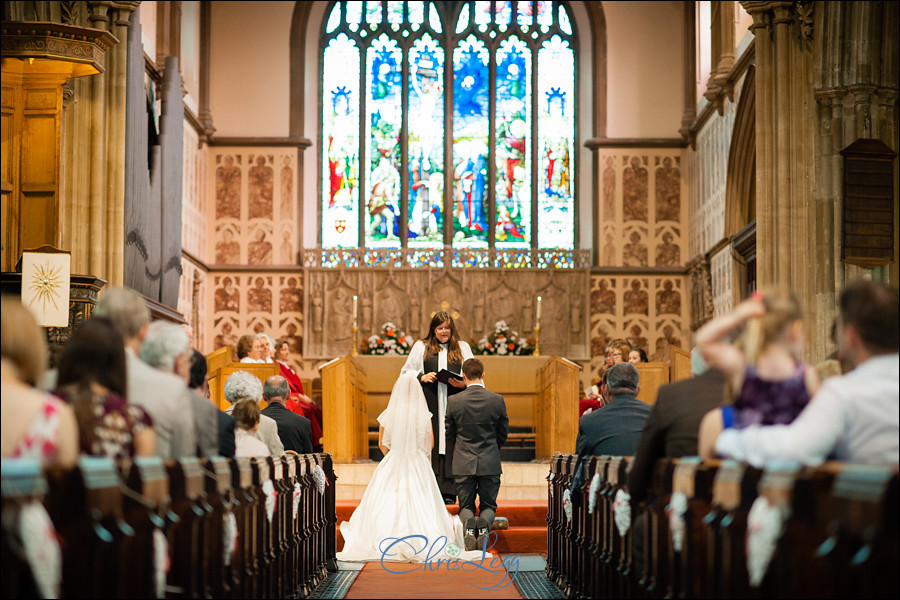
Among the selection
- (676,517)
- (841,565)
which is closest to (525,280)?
(676,517)

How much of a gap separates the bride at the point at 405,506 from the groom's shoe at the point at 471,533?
0.08m

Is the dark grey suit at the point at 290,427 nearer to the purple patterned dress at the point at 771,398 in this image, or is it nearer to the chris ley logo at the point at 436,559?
the chris ley logo at the point at 436,559

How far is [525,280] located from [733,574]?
12.8 m

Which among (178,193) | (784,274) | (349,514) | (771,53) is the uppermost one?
(771,53)

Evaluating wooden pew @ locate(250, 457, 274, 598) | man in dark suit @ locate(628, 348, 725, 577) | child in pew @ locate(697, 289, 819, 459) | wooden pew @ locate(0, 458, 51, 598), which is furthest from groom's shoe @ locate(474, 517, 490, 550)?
wooden pew @ locate(0, 458, 51, 598)

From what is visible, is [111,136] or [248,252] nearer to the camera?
[111,136]

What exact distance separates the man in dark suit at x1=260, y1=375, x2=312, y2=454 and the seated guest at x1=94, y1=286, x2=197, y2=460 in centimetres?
297

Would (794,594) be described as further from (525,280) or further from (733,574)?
(525,280)

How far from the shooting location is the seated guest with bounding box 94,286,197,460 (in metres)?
3.78

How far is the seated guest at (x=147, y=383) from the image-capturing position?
378cm

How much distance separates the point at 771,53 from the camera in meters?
9.52

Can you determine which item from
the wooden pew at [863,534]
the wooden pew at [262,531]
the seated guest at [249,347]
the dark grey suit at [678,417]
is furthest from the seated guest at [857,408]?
the seated guest at [249,347]

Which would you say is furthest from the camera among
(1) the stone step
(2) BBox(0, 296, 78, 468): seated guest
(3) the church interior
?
(3) the church interior

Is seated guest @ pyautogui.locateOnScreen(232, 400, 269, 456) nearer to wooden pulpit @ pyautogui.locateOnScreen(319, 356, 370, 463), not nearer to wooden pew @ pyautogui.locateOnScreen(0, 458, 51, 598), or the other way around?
wooden pew @ pyautogui.locateOnScreen(0, 458, 51, 598)
